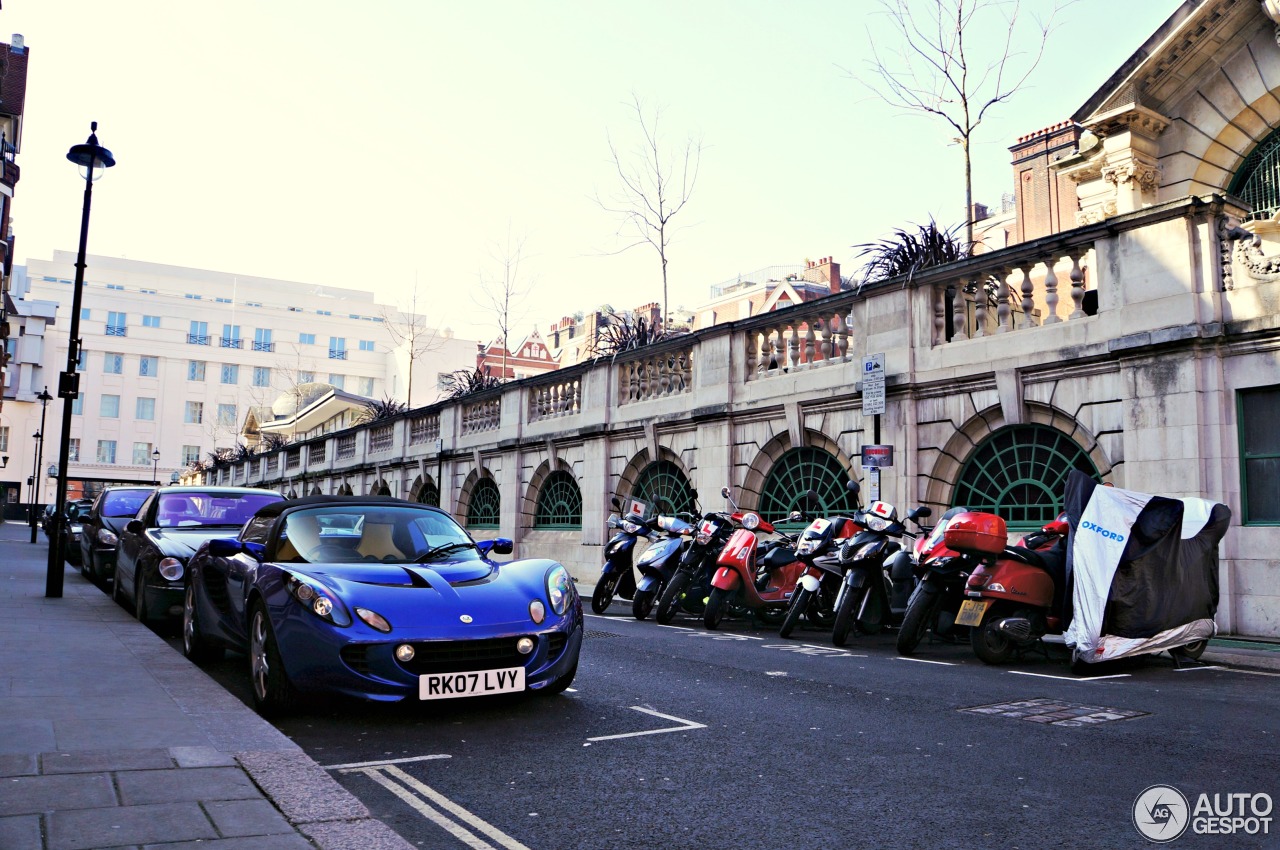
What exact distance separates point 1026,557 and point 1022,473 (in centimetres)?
424

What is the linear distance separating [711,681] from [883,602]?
3350 mm

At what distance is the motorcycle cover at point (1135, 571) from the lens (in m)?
7.81

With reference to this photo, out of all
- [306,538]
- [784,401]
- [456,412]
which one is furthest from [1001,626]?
[456,412]

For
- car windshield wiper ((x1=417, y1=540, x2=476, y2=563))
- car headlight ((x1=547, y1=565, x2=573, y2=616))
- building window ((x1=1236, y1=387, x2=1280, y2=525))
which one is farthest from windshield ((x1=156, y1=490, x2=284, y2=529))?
building window ((x1=1236, y1=387, x2=1280, y2=525))

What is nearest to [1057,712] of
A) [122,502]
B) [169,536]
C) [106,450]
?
[169,536]

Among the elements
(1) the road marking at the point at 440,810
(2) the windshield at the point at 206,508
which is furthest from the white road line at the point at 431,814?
(2) the windshield at the point at 206,508

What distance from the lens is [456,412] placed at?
26.4 metres

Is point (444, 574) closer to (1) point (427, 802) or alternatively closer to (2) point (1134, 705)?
(1) point (427, 802)

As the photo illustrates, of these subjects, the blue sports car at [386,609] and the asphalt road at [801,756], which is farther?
the blue sports car at [386,609]

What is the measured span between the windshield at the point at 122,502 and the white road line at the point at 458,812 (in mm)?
12148

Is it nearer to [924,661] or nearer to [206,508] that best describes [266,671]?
[924,661]

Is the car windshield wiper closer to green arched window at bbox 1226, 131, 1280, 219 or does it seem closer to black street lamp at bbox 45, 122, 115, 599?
black street lamp at bbox 45, 122, 115, 599

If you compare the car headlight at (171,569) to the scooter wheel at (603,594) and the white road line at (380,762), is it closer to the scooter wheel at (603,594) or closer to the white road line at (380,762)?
the scooter wheel at (603,594)

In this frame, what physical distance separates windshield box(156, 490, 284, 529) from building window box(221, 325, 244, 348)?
272ft
